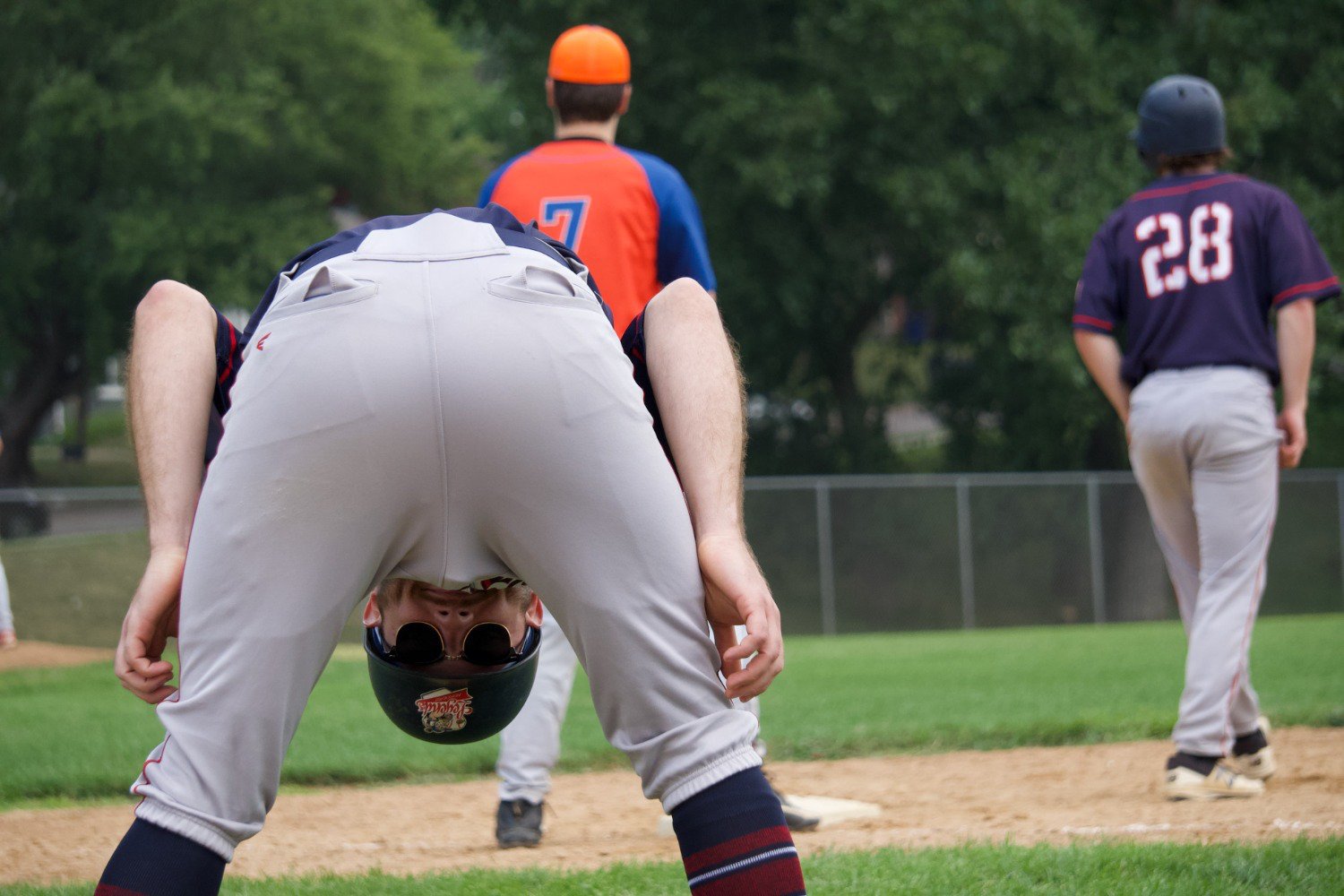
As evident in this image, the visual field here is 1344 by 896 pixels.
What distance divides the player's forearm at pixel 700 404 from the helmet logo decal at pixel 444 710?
545 mm

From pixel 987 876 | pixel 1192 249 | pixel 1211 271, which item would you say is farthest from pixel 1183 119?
pixel 987 876

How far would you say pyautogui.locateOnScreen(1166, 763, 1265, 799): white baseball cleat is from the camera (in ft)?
16.7

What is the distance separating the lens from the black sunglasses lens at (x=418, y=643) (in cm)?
238

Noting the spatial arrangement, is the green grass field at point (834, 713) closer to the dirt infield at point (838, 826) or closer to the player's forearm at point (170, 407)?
the dirt infield at point (838, 826)

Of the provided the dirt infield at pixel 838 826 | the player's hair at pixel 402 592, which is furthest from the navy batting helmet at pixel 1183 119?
the player's hair at pixel 402 592

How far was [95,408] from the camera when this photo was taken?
48188 millimetres

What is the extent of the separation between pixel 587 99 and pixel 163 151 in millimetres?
26896

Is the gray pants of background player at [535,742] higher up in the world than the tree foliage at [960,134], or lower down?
lower down

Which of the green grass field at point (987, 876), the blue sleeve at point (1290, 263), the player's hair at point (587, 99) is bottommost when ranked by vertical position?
the green grass field at point (987, 876)

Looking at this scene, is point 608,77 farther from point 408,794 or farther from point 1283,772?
point 1283,772

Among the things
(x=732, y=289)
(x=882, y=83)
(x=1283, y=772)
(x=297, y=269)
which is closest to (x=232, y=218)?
(x=732, y=289)

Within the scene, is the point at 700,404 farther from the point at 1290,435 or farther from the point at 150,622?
the point at 1290,435

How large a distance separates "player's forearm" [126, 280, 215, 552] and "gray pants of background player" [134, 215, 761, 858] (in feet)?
0.48

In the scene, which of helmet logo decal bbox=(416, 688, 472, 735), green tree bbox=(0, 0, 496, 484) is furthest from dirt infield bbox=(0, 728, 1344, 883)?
green tree bbox=(0, 0, 496, 484)
